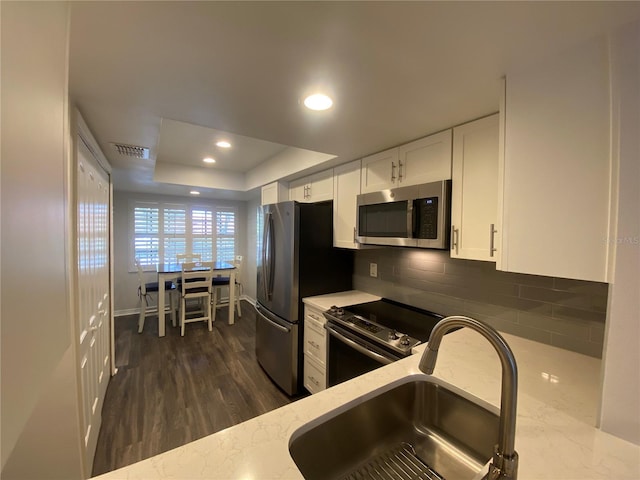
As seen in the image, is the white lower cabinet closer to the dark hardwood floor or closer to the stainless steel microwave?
the dark hardwood floor

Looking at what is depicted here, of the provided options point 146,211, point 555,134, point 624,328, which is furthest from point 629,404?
point 146,211

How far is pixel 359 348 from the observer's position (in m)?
1.72

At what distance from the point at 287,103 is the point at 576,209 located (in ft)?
A: 4.02

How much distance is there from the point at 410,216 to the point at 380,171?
1.74 feet

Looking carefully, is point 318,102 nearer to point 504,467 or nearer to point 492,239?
point 492,239

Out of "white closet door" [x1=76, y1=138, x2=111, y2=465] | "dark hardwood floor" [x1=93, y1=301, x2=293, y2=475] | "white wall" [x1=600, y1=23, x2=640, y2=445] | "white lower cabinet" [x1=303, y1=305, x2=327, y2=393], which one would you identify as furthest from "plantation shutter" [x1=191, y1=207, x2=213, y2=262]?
"white wall" [x1=600, y1=23, x2=640, y2=445]

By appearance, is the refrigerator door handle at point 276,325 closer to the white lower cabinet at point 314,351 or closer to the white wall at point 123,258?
the white lower cabinet at point 314,351

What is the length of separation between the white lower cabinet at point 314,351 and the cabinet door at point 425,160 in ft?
4.27

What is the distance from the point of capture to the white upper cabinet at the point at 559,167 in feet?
2.62

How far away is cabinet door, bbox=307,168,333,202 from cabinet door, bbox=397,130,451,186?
0.83 meters

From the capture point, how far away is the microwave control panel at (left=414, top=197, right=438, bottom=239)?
1.56m

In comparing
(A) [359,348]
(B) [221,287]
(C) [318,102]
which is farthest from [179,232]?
(C) [318,102]

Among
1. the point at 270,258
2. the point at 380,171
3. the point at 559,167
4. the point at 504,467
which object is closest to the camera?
the point at 504,467

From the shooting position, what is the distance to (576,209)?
33.1 inches
